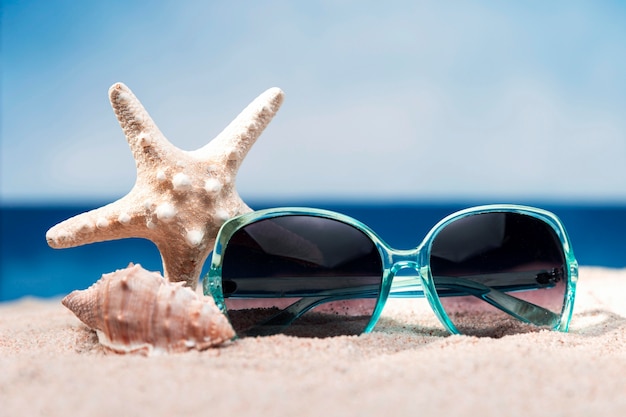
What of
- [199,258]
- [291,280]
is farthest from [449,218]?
[199,258]

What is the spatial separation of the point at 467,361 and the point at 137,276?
30.8 inches

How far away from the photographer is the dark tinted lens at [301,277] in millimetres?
1612

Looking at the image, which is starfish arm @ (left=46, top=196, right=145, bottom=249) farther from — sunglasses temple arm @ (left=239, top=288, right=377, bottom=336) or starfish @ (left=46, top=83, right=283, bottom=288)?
sunglasses temple arm @ (left=239, top=288, right=377, bottom=336)

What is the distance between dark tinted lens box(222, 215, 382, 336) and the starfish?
0.60 ft

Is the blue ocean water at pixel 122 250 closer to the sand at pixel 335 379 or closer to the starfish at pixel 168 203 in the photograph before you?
the starfish at pixel 168 203

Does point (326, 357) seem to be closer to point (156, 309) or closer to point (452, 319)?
point (156, 309)

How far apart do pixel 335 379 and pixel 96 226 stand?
980mm

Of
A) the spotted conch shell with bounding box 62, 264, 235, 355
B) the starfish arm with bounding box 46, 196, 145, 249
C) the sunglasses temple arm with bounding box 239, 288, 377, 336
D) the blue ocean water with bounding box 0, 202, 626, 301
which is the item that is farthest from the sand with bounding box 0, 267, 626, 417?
the blue ocean water with bounding box 0, 202, 626, 301

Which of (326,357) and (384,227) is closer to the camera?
(326,357)

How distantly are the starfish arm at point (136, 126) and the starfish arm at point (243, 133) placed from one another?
0.46 feet

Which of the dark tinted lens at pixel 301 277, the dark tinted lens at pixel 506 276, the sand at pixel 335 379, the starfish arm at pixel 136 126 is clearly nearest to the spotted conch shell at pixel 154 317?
the sand at pixel 335 379

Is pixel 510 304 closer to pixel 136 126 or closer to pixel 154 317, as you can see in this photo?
pixel 154 317

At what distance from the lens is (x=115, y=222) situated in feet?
5.77

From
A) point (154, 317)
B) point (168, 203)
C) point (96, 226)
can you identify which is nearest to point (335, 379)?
point (154, 317)
